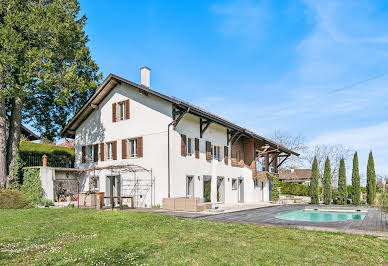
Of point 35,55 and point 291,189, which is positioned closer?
point 35,55

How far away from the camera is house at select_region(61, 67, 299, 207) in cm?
1736

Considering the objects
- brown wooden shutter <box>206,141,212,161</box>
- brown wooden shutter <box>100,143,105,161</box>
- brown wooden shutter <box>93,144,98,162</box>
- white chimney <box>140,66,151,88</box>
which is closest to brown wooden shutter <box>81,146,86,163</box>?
brown wooden shutter <box>93,144,98,162</box>

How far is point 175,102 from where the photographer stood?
53.9ft

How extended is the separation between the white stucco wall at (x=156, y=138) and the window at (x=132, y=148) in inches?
13.7

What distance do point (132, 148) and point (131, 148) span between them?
0.06m

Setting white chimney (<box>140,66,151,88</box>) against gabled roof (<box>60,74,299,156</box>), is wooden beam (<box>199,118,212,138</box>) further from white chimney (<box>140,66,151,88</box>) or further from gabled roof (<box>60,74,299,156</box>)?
white chimney (<box>140,66,151,88</box>)

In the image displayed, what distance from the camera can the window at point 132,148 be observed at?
19.0 metres

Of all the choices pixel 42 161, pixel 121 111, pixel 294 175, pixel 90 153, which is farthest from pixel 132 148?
pixel 294 175

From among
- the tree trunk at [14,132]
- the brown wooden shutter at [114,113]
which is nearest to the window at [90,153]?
the brown wooden shutter at [114,113]

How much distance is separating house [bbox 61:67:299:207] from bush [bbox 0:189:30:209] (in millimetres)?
3676

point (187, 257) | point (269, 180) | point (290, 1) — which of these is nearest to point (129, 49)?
point (290, 1)

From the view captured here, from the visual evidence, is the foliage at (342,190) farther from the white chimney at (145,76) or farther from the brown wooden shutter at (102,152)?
the brown wooden shutter at (102,152)

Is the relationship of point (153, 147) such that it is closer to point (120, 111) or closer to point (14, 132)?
point (120, 111)

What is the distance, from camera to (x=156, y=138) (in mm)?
17734
